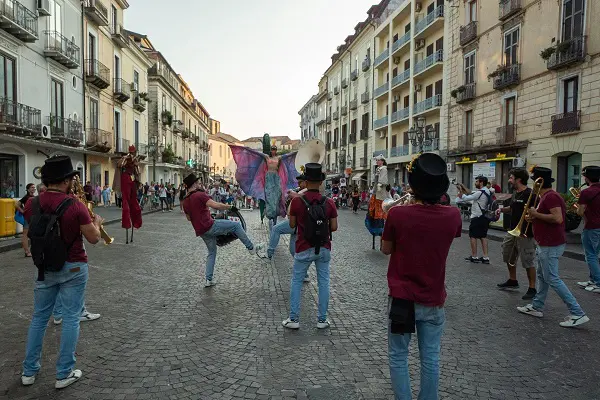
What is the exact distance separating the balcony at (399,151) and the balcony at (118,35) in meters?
22.1

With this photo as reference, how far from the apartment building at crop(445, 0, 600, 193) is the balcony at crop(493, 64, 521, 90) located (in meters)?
0.05

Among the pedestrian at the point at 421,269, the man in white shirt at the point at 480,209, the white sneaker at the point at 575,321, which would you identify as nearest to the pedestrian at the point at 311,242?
the pedestrian at the point at 421,269

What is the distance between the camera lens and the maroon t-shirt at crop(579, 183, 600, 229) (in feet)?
20.5

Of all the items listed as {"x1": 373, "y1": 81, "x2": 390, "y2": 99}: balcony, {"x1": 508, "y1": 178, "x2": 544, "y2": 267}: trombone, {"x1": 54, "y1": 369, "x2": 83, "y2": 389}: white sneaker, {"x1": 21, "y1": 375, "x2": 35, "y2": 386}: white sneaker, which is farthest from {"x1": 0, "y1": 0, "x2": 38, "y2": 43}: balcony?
{"x1": 373, "y1": 81, "x2": 390, "y2": 99}: balcony

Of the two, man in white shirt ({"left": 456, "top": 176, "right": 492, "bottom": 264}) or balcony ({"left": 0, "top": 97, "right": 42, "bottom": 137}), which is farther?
balcony ({"left": 0, "top": 97, "right": 42, "bottom": 137})

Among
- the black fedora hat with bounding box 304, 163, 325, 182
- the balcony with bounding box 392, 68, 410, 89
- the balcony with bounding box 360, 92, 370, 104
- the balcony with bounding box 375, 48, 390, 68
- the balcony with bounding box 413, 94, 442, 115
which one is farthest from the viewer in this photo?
the balcony with bounding box 360, 92, 370, 104

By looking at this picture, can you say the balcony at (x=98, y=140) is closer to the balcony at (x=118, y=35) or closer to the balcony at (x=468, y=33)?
the balcony at (x=118, y=35)

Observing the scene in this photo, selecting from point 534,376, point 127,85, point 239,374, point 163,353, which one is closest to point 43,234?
point 163,353

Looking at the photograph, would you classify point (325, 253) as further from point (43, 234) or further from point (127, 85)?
point (127, 85)

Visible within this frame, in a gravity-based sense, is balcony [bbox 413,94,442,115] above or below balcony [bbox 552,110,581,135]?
above

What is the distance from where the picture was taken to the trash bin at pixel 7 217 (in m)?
11.7

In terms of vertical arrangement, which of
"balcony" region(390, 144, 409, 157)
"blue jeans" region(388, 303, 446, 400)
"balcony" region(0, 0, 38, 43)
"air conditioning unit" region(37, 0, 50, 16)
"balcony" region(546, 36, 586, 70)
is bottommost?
"blue jeans" region(388, 303, 446, 400)

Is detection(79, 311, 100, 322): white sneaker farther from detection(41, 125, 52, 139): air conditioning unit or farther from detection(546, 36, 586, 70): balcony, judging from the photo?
detection(546, 36, 586, 70): balcony

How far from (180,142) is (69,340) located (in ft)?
173
